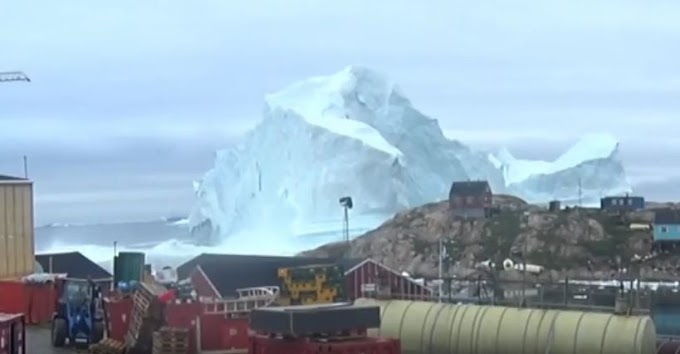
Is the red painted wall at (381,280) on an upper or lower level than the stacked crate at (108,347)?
upper

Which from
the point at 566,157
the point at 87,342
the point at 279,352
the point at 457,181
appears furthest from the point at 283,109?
the point at 279,352

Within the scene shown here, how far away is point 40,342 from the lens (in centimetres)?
2219

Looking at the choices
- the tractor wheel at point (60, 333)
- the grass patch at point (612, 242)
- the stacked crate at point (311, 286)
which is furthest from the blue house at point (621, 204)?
the tractor wheel at point (60, 333)

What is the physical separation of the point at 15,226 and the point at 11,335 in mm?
11692

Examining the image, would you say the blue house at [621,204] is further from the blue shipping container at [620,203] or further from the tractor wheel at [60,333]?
the tractor wheel at [60,333]

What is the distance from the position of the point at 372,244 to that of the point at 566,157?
80.3 ft

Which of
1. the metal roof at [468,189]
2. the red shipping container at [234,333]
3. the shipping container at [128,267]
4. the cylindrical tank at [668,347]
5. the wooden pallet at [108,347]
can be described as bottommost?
the cylindrical tank at [668,347]

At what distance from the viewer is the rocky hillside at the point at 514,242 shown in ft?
242

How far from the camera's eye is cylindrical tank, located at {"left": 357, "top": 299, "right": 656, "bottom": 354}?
687 inches

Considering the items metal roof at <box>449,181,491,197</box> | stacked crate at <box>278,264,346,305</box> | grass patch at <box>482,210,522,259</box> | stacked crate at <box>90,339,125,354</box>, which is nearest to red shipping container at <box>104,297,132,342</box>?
stacked crate at <box>90,339,125,354</box>

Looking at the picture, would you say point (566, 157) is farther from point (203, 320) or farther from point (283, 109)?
point (203, 320)

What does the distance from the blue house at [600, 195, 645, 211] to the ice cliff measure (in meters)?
11.4

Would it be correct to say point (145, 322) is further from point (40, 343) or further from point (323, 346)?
point (323, 346)

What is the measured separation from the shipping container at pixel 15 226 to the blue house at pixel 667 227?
51533 millimetres
